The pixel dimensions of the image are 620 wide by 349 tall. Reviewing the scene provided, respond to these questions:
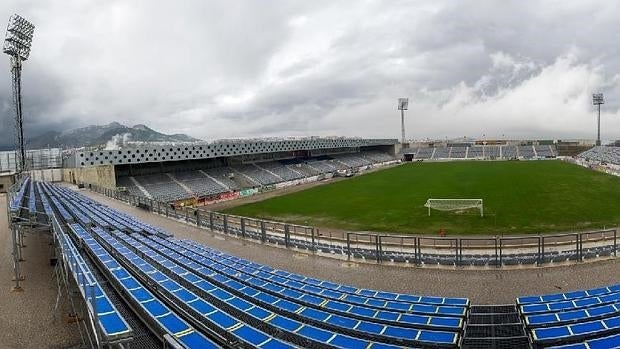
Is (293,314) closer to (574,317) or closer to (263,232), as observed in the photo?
(574,317)

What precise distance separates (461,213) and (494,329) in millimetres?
22021

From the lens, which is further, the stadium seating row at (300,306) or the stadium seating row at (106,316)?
the stadium seating row at (300,306)

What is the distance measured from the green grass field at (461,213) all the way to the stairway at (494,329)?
14720 millimetres

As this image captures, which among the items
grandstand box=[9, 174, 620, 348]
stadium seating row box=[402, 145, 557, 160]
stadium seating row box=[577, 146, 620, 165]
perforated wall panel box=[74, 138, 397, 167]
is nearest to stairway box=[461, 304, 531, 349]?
grandstand box=[9, 174, 620, 348]

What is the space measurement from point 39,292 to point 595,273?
17405 mm

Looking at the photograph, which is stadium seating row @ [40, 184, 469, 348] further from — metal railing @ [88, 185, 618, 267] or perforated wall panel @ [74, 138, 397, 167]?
perforated wall panel @ [74, 138, 397, 167]

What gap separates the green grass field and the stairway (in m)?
14.7

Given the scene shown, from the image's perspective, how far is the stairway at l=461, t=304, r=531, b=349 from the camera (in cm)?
686

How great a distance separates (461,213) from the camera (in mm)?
28547

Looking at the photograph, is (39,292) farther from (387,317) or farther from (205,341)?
(387,317)

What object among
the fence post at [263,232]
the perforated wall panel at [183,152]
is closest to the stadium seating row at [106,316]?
the fence post at [263,232]

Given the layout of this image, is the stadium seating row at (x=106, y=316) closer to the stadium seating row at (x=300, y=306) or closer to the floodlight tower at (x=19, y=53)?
the stadium seating row at (x=300, y=306)

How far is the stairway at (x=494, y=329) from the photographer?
22.5ft

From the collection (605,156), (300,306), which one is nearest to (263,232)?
(300,306)
